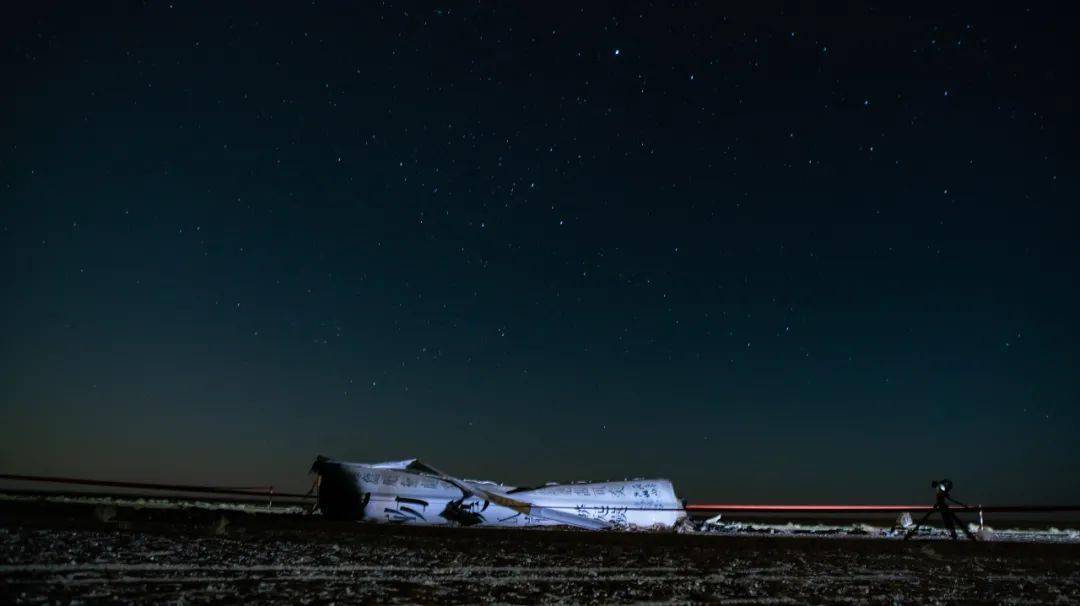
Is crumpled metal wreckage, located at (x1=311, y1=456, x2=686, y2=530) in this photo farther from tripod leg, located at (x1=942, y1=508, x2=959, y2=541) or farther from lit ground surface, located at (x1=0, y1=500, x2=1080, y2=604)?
lit ground surface, located at (x1=0, y1=500, x2=1080, y2=604)

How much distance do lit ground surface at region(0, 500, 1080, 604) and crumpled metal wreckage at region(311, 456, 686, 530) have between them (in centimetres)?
856

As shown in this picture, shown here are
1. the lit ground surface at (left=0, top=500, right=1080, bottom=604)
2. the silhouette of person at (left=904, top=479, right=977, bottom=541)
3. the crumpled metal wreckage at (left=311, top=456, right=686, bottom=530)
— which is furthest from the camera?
→ the crumpled metal wreckage at (left=311, top=456, right=686, bottom=530)

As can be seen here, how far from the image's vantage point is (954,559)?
935 cm

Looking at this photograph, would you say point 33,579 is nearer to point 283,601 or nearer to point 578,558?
point 283,601

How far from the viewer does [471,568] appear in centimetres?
687

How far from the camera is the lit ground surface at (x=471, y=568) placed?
4.89m

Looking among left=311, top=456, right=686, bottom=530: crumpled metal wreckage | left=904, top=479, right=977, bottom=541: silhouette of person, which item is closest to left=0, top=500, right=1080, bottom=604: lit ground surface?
left=904, top=479, right=977, bottom=541: silhouette of person

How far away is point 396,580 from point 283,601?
1384mm

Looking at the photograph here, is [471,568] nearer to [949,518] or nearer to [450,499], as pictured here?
[949,518]

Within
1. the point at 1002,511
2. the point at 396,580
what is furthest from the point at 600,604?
the point at 1002,511

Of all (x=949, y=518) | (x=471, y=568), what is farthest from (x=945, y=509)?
(x=471, y=568)

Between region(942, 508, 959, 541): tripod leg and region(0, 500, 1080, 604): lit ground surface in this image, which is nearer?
region(0, 500, 1080, 604): lit ground surface

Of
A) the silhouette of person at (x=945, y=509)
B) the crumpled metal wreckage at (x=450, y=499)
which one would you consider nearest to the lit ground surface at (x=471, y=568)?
the silhouette of person at (x=945, y=509)

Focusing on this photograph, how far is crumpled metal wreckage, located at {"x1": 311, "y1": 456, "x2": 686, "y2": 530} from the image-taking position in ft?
68.5
